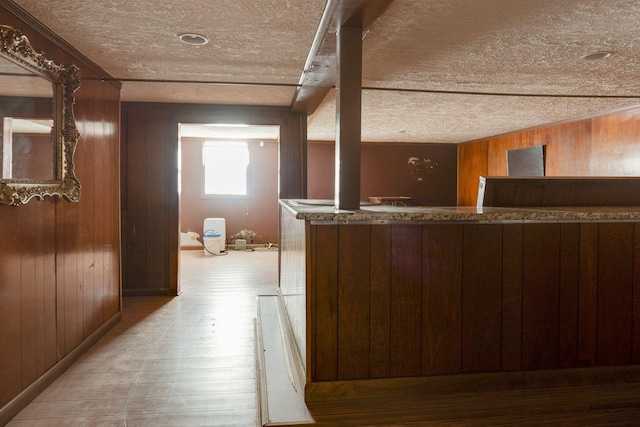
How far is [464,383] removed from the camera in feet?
6.86

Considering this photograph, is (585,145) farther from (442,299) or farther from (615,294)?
(442,299)

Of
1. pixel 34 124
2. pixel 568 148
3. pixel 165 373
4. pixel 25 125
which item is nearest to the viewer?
pixel 25 125

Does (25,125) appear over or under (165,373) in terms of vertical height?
over

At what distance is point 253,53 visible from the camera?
3.02 m

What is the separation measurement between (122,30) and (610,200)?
3.48 m

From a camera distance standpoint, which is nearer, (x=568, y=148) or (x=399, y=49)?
(x=399, y=49)

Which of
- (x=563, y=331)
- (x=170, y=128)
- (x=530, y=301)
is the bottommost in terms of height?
(x=563, y=331)

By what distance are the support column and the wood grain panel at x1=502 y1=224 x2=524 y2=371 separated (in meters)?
0.85

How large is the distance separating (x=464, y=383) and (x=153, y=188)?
3884 mm

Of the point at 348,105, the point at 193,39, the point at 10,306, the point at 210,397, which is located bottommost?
the point at 210,397

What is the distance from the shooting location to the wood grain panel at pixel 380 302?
2006mm

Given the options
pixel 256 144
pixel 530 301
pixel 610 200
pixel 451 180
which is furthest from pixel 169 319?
pixel 451 180

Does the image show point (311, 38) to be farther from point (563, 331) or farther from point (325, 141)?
point (325, 141)

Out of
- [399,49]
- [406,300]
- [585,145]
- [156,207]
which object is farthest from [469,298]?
[585,145]
